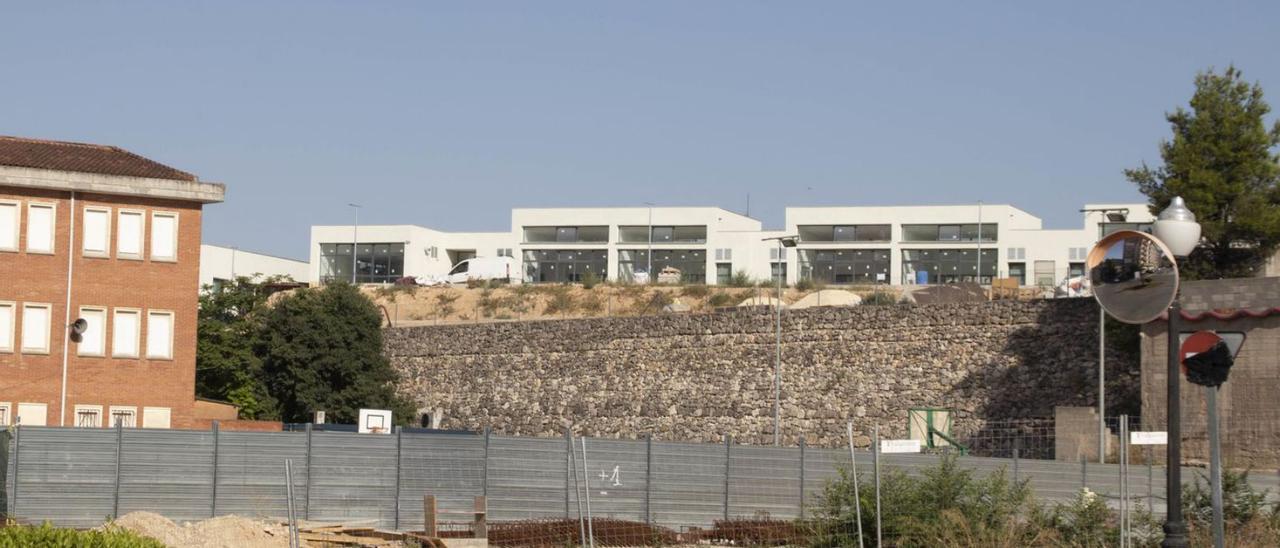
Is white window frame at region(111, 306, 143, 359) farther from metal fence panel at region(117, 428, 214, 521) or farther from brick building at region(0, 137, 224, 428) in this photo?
metal fence panel at region(117, 428, 214, 521)

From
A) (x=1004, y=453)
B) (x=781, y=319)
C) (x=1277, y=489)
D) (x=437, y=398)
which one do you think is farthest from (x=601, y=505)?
(x=437, y=398)

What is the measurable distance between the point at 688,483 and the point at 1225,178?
21374 millimetres

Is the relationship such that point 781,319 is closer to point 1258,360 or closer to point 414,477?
point 1258,360

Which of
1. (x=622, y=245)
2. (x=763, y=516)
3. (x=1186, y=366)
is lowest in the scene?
(x=763, y=516)

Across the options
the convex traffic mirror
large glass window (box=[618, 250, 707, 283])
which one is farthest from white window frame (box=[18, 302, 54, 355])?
large glass window (box=[618, 250, 707, 283])

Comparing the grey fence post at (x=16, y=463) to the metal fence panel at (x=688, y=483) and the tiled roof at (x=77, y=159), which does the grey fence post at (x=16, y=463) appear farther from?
the tiled roof at (x=77, y=159)

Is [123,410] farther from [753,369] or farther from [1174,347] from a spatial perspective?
[1174,347]

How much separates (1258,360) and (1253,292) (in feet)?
5.23

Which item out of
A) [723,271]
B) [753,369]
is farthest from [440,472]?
[723,271]

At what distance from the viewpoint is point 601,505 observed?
29.2 metres

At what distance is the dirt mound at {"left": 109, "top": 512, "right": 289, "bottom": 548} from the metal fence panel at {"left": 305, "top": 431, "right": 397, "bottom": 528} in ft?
11.2

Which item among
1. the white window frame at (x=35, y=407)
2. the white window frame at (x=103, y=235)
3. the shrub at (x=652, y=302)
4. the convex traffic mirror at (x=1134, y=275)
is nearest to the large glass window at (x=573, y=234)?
the shrub at (x=652, y=302)

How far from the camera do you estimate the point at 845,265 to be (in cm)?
10938

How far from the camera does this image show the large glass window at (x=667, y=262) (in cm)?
11103
